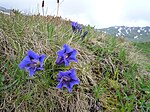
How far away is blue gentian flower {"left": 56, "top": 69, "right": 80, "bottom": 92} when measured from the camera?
2.31 metres

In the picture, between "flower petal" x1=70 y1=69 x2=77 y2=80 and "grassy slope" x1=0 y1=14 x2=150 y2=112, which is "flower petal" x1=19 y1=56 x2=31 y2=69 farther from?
"flower petal" x1=70 y1=69 x2=77 y2=80

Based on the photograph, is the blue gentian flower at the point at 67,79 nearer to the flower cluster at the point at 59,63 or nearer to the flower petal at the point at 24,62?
the flower cluster at the point at 59,63

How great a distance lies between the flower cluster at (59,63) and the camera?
7.40 feet

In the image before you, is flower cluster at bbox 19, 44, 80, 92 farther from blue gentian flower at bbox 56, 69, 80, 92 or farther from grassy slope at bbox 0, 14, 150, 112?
grassy slope at bbox 0, 14, 150, 112

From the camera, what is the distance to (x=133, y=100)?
2.86m

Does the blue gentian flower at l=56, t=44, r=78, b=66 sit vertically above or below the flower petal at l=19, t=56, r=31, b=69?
above

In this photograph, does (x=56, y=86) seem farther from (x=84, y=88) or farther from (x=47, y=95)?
(x=84, y=88)

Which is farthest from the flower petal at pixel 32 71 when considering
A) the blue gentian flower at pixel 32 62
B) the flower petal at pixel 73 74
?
the flower petal at pixel 73 74

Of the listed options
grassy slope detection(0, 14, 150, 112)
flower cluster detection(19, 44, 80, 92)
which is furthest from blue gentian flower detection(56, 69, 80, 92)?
grassy slope detection(0, 14, 150, 112)

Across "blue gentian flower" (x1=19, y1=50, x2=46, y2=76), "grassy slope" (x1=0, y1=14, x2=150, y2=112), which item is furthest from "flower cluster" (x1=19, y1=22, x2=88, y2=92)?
Answer: "grassy slope" (x1=0, y1=14, x2=150, y2=112)

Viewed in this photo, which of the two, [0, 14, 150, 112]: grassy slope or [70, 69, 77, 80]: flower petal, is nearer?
[70, 69, 77, 80]: flower petal

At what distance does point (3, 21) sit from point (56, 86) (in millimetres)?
975

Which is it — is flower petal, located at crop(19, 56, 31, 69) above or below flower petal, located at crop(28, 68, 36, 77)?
above

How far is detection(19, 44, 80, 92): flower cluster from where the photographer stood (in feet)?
7.40
